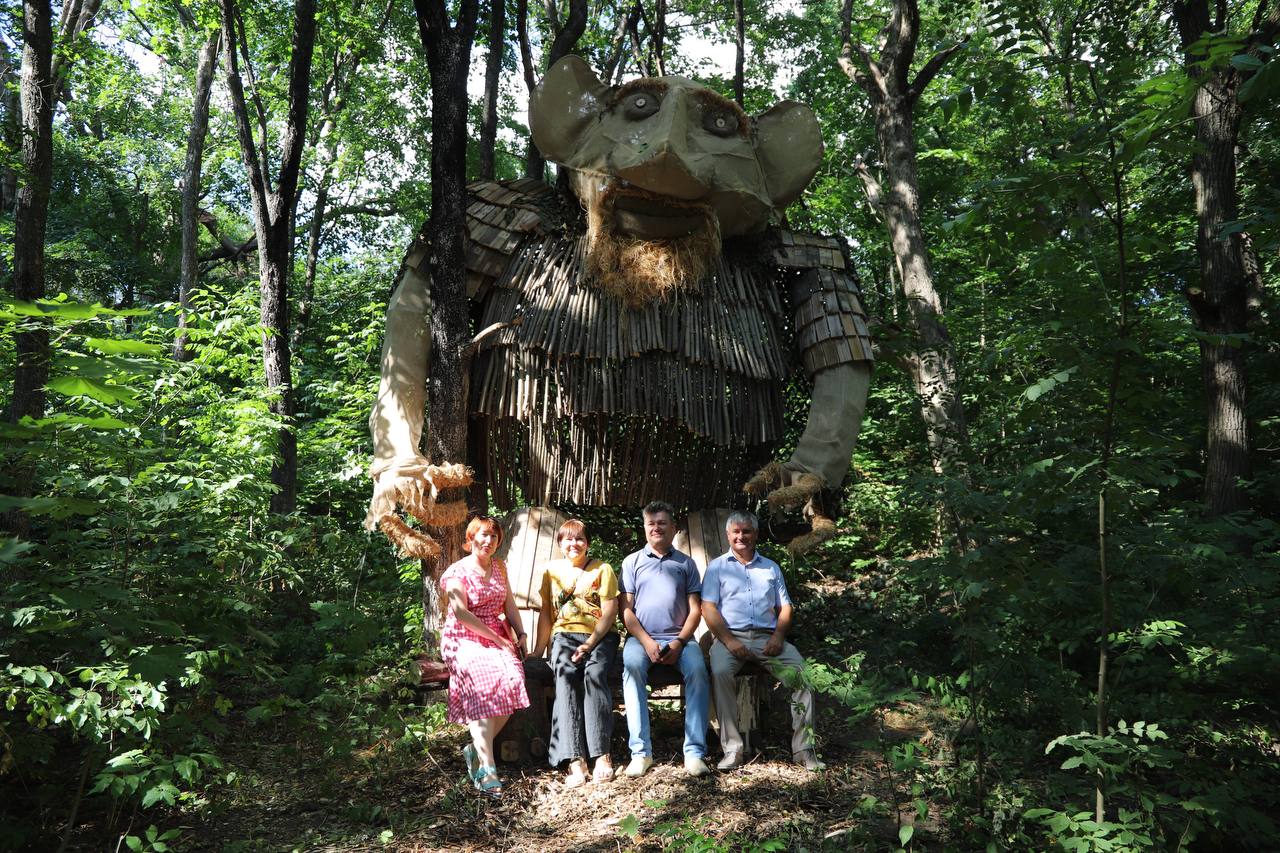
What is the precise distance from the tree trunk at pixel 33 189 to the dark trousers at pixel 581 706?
2873 millimetres

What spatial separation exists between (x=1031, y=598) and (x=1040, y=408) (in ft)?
1.85

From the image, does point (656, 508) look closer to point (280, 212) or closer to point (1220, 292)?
point (280, 212)

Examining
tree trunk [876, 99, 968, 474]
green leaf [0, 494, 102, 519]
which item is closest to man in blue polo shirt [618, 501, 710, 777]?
tree trunk [876, 99, 968, 474]

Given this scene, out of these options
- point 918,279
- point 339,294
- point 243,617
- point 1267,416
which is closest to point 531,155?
point 918,279

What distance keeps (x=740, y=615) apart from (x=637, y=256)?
5.17ft

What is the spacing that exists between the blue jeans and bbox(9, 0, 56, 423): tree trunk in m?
3.11

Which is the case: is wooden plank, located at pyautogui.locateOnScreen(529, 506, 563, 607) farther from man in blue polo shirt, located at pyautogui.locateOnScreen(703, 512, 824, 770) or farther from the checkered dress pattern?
man in blue polo shirt, located at pyautogui.locateOnScreen(703, 512, 824, 770)

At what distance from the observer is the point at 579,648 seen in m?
3.70

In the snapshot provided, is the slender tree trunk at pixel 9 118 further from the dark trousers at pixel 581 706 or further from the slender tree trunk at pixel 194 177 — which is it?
the dark trousers at pixel 581 706

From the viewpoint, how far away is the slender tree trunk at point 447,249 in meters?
3.71

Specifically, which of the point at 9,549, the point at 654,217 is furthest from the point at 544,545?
the point at 9,549

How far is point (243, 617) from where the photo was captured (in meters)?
3.70

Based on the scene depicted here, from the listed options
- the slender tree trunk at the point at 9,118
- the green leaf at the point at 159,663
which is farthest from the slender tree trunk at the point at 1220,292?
the slender tree trunk at the point at 9,118

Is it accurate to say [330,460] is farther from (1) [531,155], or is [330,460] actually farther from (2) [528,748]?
(2) [528,748]
